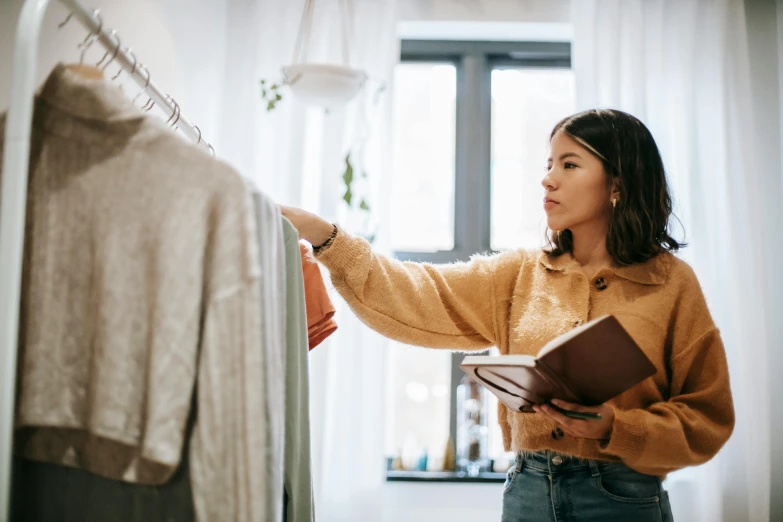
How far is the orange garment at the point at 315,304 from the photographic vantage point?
4.69ft

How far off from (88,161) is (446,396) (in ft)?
6.23

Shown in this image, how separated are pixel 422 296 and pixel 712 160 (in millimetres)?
1394

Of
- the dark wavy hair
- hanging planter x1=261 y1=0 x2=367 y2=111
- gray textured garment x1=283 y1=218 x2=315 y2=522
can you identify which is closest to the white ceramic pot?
hanging planter x1=261 y1=0 x2=367 y2=111

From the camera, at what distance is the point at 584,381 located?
4.11 feet

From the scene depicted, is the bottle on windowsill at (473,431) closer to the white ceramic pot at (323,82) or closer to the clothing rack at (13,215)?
the white ceramic pot at (323,82)

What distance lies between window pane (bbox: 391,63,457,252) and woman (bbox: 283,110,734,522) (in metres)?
1.12

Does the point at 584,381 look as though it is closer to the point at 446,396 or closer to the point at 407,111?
the point at 446,396

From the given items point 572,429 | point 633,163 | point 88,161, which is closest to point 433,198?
point 633,163

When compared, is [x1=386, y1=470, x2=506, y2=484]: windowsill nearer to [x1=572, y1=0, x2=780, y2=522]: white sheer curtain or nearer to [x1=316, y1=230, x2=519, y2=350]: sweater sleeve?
[x1=572, y1=0, x2=780, y2=522]: white sheer curtain

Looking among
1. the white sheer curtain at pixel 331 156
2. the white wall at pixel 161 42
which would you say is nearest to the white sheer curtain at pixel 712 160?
the white sheer curtain at pixel 331 156

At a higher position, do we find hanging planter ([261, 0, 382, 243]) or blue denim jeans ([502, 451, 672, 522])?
hanging planter ([261, 0, 382, 243])

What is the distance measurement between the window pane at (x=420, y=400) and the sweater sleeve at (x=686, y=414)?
4.17 feet

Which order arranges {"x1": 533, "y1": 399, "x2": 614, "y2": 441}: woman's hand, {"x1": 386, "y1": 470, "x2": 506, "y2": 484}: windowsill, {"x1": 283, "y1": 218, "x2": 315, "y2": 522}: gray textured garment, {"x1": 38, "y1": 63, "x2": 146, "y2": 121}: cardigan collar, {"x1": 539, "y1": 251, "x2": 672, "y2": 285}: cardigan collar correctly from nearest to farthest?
{"x1": 38, "y1": 63, "x2": 146, "y2": 121}: cardigan collar, {"x1": 283, "y1": 218, "x2": 315, "y2": 522}: gray textured garment, {"x1": 533, "y1": 399, "x2": 614, "y2": 441}: woman's hand, {"x1": 539, "y1": 251, "x2": 672, "y2": 285}: cardigan collar, {"x1": 386, "y1": 470, "x2": 506, "y2": 484}: windowsill

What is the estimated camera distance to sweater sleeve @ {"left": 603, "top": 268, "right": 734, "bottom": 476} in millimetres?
1345
